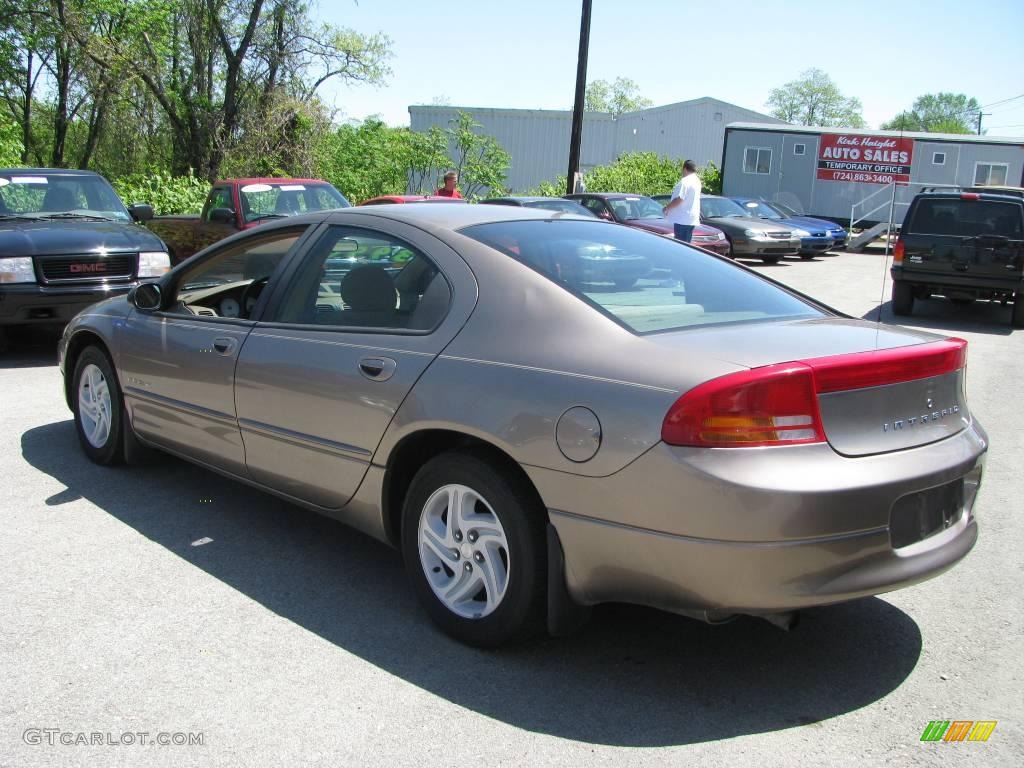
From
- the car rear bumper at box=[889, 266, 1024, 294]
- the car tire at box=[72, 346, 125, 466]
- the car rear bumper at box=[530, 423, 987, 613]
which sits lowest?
the car tire at box=[72, 346, 125, 466]

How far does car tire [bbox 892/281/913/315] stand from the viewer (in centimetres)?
1342

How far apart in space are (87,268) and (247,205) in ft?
11.1

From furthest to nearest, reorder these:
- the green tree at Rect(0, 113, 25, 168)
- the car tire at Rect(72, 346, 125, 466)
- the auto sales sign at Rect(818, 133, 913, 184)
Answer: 1. the auto sales sign at Rect(818, 133, 913, 184)
2. the green tree at Rect(0, 113, 25, 168)
3. the car tire at Rect(72, 346, 125, 466)

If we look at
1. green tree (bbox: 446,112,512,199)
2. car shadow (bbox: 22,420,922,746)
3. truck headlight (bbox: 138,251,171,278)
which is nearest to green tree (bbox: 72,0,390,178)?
green tree (bbox: 446,112,512,199)

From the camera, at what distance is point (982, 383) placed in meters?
8.89

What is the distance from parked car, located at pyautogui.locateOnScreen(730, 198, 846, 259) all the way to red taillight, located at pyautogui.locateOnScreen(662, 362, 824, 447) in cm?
2048

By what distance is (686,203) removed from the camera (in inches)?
593

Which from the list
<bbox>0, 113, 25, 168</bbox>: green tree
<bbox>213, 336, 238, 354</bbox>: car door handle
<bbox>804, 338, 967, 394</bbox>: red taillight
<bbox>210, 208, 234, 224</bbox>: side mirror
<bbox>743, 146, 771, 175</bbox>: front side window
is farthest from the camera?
<bbox>743, 146, 771, 175</bbox>: front side window

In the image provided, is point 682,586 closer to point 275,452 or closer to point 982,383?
point 275,452

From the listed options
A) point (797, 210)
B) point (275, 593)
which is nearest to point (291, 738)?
point (275, 593)

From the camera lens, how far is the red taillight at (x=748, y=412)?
2777 millimetres

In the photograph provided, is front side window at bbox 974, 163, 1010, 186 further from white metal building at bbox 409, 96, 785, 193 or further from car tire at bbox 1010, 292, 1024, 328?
car tire at bbox 1010, 292, 1024, 328

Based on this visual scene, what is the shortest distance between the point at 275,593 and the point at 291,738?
1.10 metres

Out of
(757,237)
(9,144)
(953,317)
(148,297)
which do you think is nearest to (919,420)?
(148,297)
